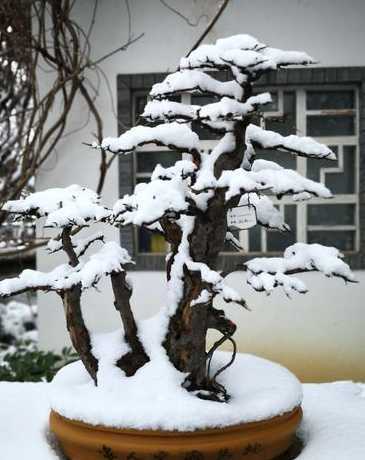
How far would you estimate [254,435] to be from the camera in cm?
161

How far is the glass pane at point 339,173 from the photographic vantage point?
11.8ft

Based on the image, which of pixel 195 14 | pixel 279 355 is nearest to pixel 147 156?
pixel 195 14

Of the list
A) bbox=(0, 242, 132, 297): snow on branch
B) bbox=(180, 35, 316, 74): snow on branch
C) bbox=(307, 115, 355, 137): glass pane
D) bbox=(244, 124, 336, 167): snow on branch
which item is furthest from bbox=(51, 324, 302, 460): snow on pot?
bbox=(307, 115, 355, 137): glass pane

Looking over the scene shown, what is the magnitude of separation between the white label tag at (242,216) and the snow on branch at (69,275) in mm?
349

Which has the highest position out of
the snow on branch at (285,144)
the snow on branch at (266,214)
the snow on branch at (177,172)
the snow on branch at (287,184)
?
the snow on branch at (285,144)

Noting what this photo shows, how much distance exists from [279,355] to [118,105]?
1806mm

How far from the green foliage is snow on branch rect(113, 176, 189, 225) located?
1.87m

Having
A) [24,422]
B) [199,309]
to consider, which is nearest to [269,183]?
[199,309]

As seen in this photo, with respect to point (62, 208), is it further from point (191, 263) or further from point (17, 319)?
point (17, 319)

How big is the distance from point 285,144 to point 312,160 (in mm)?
1983

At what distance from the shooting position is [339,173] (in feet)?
11.8

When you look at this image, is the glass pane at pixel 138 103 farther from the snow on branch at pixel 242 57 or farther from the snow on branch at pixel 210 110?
the snow on branch at pixel 242 57

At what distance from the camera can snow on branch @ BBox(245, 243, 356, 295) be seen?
1631mm

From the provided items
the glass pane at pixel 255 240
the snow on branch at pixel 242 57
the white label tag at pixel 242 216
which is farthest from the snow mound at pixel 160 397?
the glass pane at pixel 255 240
